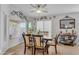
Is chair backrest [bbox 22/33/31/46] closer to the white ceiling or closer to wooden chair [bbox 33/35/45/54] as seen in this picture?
wooden chair [bbox 33/35/45/54]

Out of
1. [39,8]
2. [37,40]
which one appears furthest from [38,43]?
[39,8]

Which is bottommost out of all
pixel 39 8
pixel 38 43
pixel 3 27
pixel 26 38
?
pixel 38 43

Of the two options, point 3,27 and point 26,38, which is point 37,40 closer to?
point 26,38

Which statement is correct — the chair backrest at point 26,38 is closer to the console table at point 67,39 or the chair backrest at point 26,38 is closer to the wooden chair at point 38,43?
the wooden chair at point 38,43

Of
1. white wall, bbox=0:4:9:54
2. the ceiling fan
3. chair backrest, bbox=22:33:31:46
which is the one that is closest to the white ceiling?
the ceiling fan

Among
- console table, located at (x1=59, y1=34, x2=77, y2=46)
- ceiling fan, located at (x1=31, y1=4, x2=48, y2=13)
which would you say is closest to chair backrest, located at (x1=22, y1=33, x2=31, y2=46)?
ceiling fan, located at (x1=31, y1=4, x2=48, y2=13)

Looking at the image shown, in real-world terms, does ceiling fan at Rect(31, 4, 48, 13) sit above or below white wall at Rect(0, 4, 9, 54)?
above

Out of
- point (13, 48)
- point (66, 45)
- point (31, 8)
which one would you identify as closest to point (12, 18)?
point (31, 8)

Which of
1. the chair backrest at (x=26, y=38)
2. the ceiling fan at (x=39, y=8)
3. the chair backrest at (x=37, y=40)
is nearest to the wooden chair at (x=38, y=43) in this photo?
the chair backrest at (x=37, y=40)

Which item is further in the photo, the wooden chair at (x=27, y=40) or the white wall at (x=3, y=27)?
the wooden chair at (x=27, y=40)

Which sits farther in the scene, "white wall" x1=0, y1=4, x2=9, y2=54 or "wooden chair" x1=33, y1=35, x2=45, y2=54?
"wooden chair" x1=33, y1=35, x2=45, y2=54

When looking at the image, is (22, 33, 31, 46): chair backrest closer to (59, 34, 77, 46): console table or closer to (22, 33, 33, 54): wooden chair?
(22, 33, 33, 54): wooden chair

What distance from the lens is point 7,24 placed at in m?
1.99
